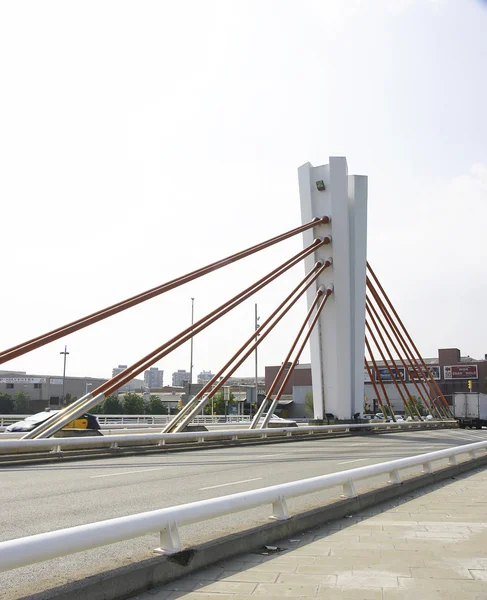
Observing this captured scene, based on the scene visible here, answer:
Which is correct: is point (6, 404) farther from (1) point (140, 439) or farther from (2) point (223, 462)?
(2) point (223, 462)

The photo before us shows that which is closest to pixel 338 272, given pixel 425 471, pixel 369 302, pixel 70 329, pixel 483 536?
pixel 369 302

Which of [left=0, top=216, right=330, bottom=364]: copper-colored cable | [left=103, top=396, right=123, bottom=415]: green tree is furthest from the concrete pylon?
[left=103, top=396, right=123, bottom=415]: green tree

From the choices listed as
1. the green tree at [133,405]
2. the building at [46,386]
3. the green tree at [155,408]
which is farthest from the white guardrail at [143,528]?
the building at [46,386]

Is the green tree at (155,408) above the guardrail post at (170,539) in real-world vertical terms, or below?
below

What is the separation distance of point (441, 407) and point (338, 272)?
20874 mm

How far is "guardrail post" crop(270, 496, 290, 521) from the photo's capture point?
7453mm

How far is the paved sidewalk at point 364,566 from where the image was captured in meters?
5.01

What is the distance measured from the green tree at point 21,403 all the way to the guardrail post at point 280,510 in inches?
3121

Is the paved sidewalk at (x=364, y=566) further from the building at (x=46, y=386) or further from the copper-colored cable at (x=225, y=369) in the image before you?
the building at (x=46, y=386)

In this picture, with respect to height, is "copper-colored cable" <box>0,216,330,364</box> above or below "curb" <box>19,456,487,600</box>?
above

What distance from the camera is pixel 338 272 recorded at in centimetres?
3288

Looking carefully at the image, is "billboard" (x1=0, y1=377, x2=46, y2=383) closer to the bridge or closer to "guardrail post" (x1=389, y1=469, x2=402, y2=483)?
the bridge

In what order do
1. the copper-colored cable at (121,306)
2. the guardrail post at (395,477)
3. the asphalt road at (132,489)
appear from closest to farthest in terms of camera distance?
the asphalt road at (132,489), the guardrail post at (395,477), the copper-colored cable at (121,306)

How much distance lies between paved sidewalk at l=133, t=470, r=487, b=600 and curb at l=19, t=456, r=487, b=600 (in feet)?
0.29
